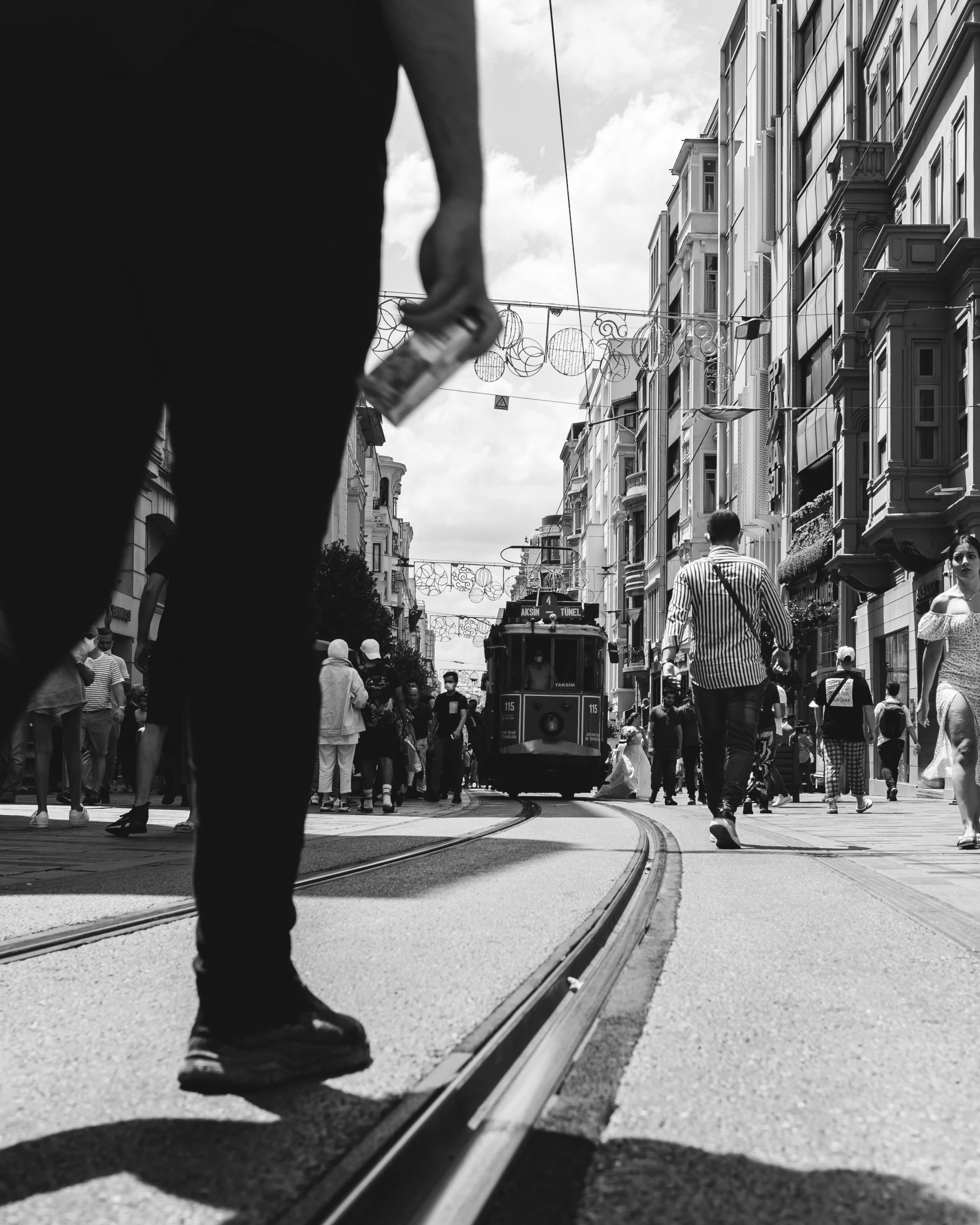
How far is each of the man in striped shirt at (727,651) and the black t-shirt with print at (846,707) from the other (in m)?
9.06

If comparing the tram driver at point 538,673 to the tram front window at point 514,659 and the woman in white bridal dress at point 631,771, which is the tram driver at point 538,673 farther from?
the woman in white bridal dress at point 631,771

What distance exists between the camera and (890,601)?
2928cm

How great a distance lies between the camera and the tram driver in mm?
25344

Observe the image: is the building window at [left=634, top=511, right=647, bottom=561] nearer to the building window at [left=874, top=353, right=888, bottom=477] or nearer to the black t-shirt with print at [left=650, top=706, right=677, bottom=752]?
the building window at [left=874, top=353, right=888, bottom=477]

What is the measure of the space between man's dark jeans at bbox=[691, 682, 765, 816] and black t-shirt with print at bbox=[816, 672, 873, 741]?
9209mm

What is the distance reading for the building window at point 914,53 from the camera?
91.0 feet

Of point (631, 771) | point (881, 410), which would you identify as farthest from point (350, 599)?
point (631, 771)

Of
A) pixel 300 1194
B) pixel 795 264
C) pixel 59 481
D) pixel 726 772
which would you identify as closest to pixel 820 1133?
pixel 300 1194

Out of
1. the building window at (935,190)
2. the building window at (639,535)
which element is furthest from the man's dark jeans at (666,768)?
the building window at (639,535)

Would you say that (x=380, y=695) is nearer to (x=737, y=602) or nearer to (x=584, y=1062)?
(x=737, y=602)

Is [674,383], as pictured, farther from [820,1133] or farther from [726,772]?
[820,1133]

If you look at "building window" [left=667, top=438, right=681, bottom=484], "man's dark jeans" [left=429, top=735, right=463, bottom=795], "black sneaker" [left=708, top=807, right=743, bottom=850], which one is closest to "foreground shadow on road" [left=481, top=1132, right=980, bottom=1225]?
"black sneaker" [left=708, top=807, right=743, bottom=850]

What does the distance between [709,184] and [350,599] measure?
25.0 m

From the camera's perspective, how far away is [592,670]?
25.6m
